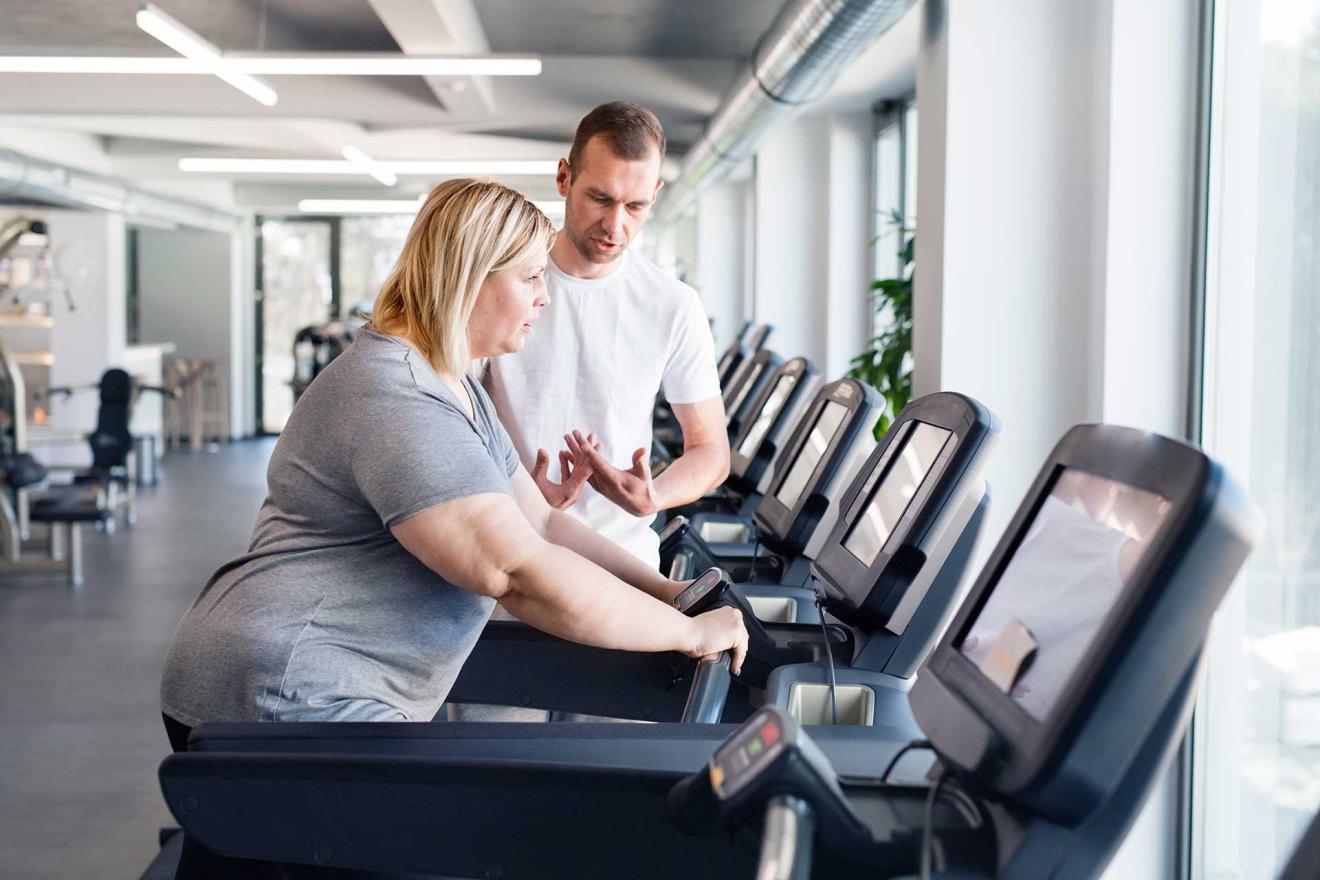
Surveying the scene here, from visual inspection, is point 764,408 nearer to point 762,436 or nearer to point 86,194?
point 762,436

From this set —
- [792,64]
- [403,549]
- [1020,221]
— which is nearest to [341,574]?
[403,549]

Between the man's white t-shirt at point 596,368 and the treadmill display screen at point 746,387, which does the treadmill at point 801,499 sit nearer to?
the man's white t-shirt at point 596,368

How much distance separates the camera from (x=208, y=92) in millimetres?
9477

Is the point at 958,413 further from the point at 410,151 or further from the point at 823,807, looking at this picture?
the point at 410,151

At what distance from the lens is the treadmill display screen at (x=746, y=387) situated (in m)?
5.32

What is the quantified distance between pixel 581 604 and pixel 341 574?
1.03 ft

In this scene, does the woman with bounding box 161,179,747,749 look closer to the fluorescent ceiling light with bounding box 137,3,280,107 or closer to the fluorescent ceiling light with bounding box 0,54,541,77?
the fluorescent ceiling light with bounding box 137,3,280,107

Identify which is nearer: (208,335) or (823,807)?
(823,807)

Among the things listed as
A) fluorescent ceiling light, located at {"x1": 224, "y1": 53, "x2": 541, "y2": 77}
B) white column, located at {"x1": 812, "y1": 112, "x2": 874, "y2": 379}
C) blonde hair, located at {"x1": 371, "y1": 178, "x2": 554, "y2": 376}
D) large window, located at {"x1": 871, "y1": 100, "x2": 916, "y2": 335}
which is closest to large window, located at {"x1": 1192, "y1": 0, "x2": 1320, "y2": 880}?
blonde hair, located at {"x1": 371, "y1": 178, "x2": 554, "y2": 376}

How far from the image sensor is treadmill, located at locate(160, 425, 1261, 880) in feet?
3.84

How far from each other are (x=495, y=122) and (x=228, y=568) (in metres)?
8.98

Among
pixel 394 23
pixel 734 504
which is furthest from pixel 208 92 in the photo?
pixel 734 504

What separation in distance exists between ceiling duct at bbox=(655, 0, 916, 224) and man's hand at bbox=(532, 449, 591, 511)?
230 centimetres

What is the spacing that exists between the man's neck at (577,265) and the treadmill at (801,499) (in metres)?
0.57
